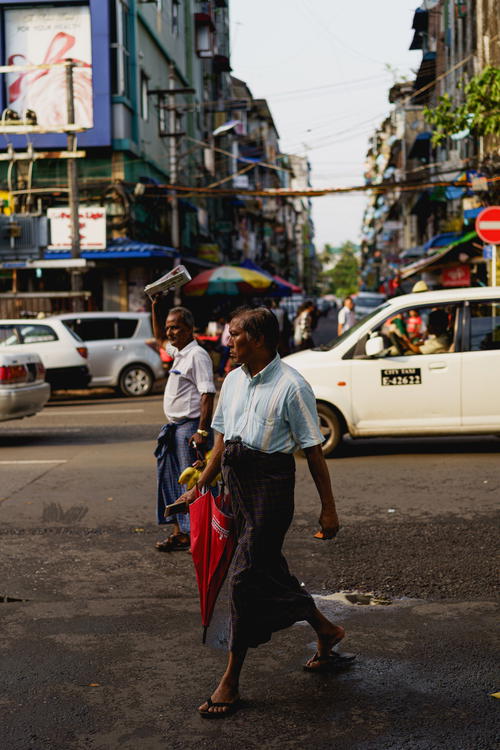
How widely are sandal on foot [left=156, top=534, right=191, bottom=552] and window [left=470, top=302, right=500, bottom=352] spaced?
4664mm

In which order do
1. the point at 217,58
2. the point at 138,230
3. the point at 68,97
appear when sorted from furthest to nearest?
the point at 217,58 < the point at 138,230 < the point at 68,97

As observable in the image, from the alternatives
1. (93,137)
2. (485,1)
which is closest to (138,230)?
(93,137)

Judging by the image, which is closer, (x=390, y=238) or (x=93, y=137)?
(x=93, y=137)

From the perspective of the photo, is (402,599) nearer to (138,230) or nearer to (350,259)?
(138,230)

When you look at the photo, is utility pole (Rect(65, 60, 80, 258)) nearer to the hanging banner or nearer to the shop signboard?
the shop signboard

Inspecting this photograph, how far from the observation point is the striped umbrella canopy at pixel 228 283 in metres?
27.7

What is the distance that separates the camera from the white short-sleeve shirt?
6.68 metres

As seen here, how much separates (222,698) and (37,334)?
49.8 ft

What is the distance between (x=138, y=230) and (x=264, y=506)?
25.5 m

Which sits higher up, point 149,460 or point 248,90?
point 248,90

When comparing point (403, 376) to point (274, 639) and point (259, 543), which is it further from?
point (259, 543)

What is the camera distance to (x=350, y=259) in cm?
17412

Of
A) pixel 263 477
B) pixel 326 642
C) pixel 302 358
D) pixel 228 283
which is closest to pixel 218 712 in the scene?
pixel 326 642

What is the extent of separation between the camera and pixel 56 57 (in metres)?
27.0
